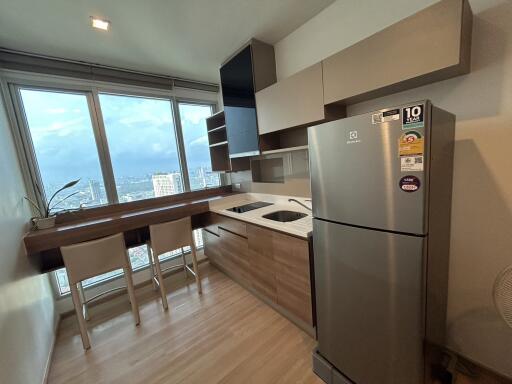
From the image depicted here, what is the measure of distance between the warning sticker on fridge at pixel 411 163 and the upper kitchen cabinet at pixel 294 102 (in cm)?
81

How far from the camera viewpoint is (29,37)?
1722 mm

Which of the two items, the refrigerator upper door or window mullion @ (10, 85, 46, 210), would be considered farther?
window mullion @ (10, 85, 46, 210)

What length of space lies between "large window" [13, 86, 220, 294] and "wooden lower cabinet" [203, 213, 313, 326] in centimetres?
119

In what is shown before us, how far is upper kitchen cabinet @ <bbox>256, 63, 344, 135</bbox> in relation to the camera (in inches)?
60.7

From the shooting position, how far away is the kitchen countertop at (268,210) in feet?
4.94

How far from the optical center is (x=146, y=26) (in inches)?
68.2

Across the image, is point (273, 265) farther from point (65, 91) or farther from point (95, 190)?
point (65, 91)

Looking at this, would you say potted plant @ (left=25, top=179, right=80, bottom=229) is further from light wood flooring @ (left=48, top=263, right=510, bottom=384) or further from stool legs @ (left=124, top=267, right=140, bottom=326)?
light wood flooring @ (left=48, top=263, right=510, bottom=384)

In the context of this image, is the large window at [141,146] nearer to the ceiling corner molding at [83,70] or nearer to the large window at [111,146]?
the large window at [111,146]

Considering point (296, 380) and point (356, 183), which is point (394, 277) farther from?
point (296, 380)

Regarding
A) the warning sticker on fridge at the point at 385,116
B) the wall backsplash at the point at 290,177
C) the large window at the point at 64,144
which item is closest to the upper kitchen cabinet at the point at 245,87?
the wall backsplash at the point at 290,177

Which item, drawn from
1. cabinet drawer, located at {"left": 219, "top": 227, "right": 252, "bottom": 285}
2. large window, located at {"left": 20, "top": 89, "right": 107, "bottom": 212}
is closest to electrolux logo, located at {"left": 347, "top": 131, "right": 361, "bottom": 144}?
cabinet drawer, located at {"left": 219, "top": 227, "right": 252, "bottom": 285}

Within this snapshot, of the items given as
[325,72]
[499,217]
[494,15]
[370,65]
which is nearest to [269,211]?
[325,72]

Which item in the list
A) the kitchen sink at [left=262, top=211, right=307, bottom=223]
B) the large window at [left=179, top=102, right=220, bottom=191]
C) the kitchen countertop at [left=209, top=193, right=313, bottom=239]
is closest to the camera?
the kitchen countertop at [left=209, top=193, right=313, bottom=239]
